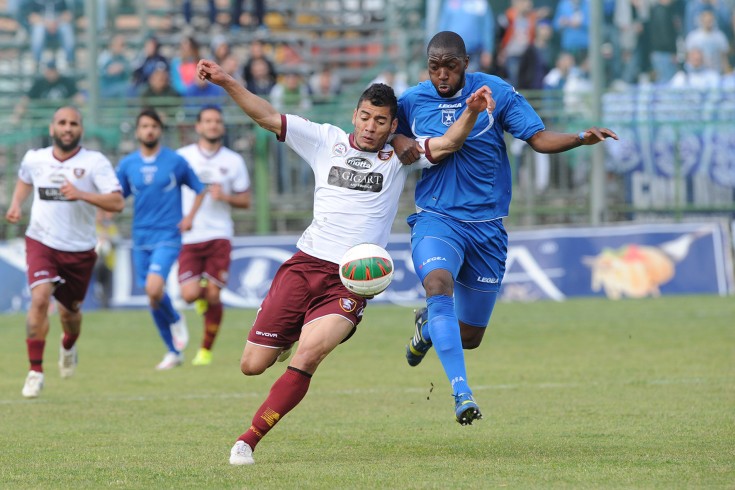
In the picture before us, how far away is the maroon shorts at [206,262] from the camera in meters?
15.0

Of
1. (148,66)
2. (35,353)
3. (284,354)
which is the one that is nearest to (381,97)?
(284,354)

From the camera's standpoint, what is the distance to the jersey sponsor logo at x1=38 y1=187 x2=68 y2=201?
12086 mm

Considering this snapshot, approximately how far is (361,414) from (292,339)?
2.16 metres

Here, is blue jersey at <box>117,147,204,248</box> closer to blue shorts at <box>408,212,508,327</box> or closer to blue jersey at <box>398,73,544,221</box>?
blue shorts at <box>408,212,508,327</box>

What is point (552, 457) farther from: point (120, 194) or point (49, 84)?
point (49, 84)

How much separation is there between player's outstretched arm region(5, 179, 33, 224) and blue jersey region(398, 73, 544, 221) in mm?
4352

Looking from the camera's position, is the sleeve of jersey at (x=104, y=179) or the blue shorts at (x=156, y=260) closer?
the sleeve of jersey at (x=104, y=179)

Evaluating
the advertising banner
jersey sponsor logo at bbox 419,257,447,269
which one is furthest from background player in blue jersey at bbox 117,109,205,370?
jersey sponsor logo at bbox 419,257,447,269

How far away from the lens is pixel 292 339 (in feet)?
26.4

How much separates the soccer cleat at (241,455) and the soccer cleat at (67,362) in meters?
5.91

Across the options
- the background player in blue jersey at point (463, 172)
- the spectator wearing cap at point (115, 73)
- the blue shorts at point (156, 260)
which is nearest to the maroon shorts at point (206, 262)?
the blue shorts at point (156, 260)

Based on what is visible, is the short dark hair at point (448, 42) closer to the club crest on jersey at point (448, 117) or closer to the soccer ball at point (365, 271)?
the club crest on jersey at point (448, 117)

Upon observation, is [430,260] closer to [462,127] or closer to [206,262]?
[462,127]

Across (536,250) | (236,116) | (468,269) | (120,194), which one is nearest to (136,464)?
(468,269)
